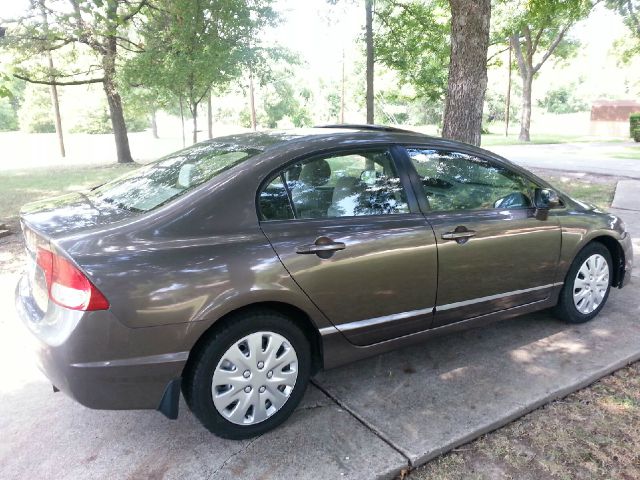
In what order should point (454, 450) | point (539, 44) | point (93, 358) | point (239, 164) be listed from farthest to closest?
point (539, 44)
point (239, 164)
point (454, 450)
point (93, 358)

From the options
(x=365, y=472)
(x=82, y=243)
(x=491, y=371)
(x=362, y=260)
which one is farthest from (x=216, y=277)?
(x=491, y=371)

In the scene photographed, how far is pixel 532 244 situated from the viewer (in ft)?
11.4

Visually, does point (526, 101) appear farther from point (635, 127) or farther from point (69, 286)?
point (69, 286)

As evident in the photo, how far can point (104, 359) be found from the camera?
226cm

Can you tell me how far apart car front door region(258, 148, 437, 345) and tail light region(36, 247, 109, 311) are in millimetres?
839

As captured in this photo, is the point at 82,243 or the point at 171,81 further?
the point at 171,81

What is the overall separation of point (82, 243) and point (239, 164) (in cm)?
87

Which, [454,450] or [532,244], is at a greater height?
[532,244]

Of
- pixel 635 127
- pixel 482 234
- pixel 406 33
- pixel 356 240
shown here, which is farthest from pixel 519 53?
pixel 356 240

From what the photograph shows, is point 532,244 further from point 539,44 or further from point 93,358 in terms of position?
point 539,44

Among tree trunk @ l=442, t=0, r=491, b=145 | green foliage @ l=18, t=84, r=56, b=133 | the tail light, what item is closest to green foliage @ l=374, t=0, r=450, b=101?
tree trunk @ l=442, t=0, r=491, b=145

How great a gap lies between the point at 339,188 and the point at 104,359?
1.50m

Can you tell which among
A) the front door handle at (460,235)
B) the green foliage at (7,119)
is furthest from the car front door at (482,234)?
the green foliage at (7,119)

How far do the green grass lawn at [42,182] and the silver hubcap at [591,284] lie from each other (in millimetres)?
7826
